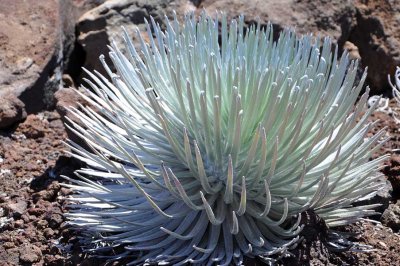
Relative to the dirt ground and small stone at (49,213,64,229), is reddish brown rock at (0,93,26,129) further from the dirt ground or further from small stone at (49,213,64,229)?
small stone at (49,213,64,229)

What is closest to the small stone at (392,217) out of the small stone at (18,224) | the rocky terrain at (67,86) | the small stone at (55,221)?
the rocky terrain at (67,86)

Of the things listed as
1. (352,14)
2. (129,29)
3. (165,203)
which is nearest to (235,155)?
(165,203)

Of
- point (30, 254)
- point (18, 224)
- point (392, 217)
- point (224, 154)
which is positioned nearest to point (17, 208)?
point (18, 224)

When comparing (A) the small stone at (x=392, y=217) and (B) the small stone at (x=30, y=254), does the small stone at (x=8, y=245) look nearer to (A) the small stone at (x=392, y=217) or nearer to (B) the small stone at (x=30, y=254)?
(B) the small stone at (x=30, y=254)

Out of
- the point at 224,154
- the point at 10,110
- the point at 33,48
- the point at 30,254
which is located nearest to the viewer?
the point at 224,154

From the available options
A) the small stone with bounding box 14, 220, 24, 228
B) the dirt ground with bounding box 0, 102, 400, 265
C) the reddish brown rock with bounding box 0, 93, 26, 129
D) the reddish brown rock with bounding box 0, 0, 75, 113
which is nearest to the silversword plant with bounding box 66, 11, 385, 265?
the dirt ground with bounding box 0, 102, 400, 265

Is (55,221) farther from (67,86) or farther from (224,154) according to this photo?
(67,86)
